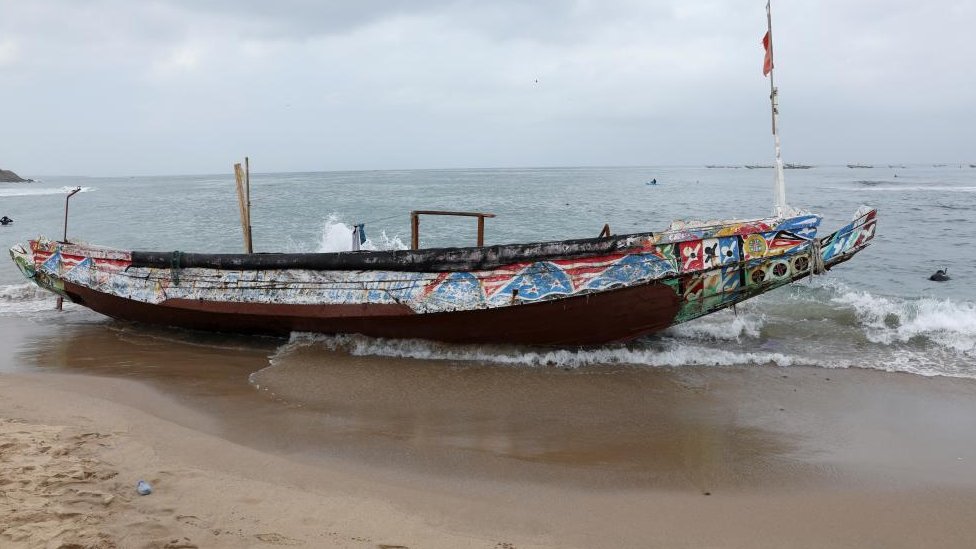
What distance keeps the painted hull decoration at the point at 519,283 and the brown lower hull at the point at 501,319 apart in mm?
14

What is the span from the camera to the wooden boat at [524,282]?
260 inches

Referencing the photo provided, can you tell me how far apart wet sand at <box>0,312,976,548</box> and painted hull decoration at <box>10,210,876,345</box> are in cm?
54

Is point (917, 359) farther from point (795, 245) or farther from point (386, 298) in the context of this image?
point (386, 298)

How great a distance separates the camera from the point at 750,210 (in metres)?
31.3

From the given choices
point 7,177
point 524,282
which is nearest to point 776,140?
point 524,282

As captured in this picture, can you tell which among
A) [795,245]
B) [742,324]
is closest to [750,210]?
[742,324]

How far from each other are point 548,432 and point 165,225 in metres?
27.1

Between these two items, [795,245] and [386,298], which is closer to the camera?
[795,245]

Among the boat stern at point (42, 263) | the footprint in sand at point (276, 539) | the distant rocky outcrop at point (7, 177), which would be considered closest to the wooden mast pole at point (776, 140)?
the footprint in sand at point (276, 539)

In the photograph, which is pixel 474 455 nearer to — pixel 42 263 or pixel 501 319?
pixel 501 319

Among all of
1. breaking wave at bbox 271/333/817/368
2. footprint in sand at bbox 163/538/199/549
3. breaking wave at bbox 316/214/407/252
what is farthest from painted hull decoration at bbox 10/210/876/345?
breaking wave at bbox 316/214/407/252

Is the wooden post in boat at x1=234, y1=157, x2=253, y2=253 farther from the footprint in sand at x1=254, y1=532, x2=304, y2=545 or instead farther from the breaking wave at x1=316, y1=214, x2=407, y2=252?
the breaking wave at x1=316, y1=214, x2=407, y2=252

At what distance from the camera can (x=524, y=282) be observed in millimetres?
6852

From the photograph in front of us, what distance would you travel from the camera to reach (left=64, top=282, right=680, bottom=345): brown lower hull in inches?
270
